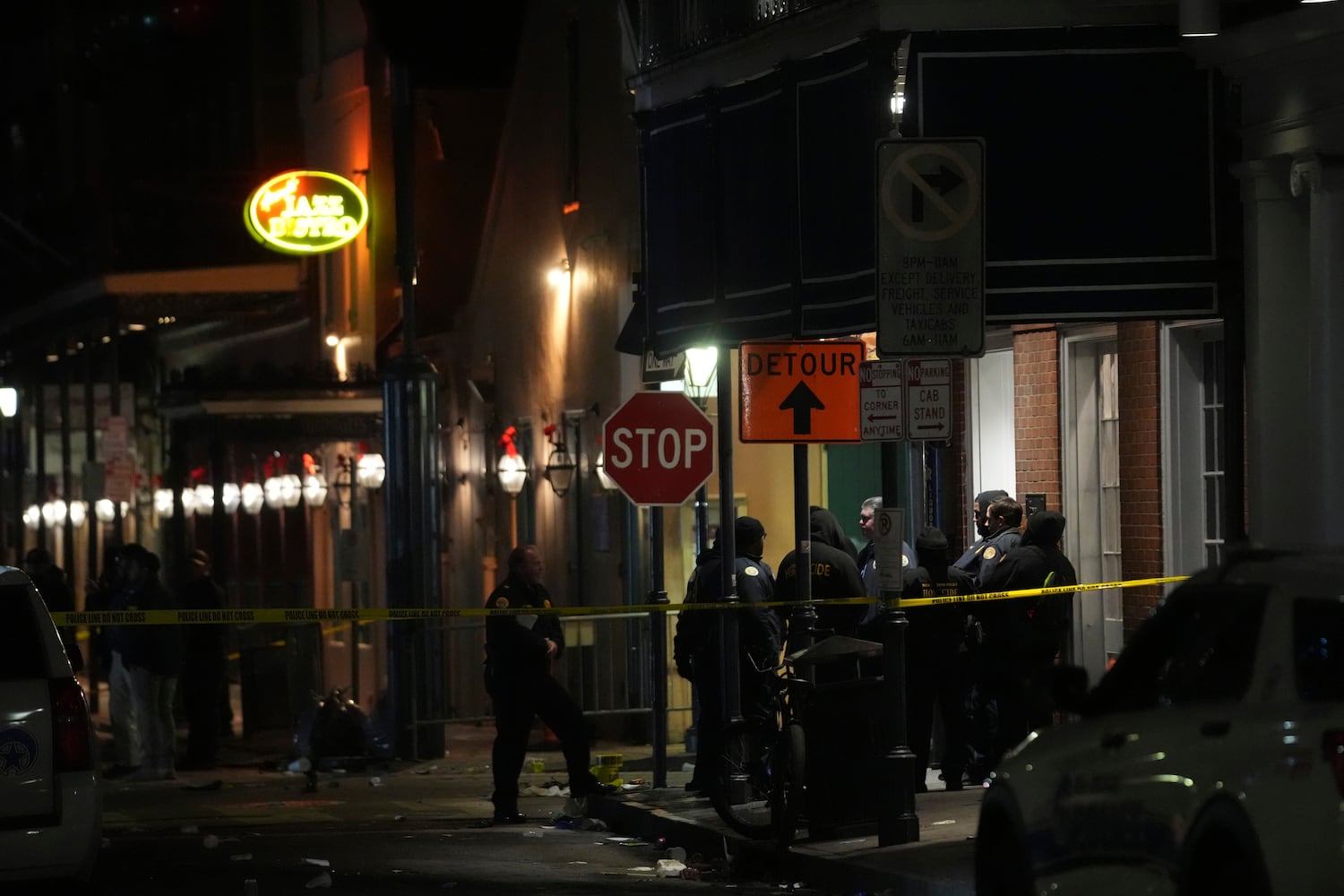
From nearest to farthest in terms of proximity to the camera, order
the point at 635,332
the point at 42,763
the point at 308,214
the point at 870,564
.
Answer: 1. the point at 42,763
2. the point at 870,564
3. the point at 635,332
4. the point at 308,214

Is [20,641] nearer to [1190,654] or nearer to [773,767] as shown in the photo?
[773,767]

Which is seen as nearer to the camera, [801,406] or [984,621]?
[801,406]

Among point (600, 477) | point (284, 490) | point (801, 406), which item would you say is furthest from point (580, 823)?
point (284, 490)

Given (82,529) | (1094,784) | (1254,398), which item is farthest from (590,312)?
(82,529)

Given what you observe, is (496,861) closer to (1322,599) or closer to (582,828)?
(582,828)

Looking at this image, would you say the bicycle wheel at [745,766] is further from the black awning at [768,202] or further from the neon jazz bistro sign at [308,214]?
the neon jazz bistro sign at [308,214]

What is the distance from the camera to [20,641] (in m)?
10.9

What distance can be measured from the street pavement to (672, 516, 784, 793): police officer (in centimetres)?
60

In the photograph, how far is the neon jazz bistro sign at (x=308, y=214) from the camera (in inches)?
1145

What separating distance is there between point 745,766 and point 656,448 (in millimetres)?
2877

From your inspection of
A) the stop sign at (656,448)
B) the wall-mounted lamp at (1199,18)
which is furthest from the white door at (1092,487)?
the wall-mounted lamp at (1199,18)

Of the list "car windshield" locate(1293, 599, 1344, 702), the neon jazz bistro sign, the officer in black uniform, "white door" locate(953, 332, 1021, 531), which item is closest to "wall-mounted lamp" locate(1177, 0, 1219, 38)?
"white door" locate(953, 332, 1021, 531)

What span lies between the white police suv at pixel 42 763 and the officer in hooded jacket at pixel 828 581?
5.57 m

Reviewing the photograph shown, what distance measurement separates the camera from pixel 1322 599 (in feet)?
23.9
